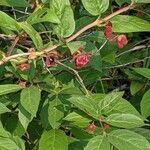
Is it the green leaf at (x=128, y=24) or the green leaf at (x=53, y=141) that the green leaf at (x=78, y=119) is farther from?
the green leaf at (x=128, y=24)

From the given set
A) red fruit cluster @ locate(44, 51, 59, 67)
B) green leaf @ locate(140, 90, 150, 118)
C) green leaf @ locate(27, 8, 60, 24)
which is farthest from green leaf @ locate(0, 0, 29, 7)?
green leaf @ locate(140, 90, 150, 118)

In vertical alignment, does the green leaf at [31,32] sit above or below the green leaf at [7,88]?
above

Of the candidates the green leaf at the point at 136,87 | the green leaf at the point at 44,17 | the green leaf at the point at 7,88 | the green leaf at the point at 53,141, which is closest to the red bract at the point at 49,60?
the green leaf at the point at 44,17

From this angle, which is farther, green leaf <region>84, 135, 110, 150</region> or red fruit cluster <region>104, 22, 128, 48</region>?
red fruit cluster <region>104, 22, 128, 48</region>

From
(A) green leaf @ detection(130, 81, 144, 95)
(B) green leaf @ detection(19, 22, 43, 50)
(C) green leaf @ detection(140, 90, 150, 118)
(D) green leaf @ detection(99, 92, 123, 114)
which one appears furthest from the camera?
(A) green leaf @ detection(130, 81, 144, 95)

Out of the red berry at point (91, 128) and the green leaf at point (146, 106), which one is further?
the green leaf at point (146, 106)

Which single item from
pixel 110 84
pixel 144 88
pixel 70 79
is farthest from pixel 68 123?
pixel 110 84

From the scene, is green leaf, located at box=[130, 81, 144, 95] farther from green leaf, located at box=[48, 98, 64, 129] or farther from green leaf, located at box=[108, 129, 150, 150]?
Result: green leaf, located at box=[108, 129, 150, 150]
